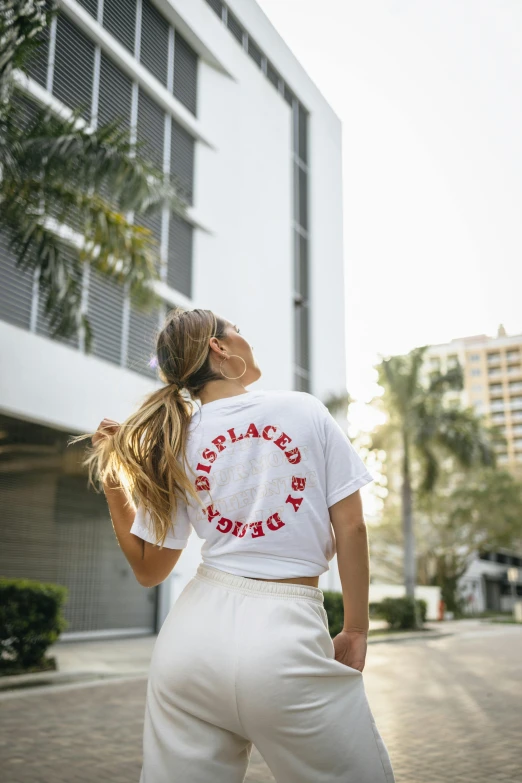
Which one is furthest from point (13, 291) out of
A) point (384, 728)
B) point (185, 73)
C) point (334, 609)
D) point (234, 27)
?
point (234, 27)

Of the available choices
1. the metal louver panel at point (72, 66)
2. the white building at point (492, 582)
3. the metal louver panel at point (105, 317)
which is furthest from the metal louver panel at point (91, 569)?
the white building at point (492, 582)

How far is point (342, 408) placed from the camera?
22.5 metres

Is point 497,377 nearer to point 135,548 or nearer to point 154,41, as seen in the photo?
point 154,41

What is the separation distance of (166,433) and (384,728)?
5.57 metres

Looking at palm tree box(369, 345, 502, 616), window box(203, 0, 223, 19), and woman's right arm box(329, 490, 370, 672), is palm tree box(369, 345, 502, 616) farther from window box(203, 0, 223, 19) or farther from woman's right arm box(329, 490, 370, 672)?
woman's right arm box(329, 490, 370, 672)

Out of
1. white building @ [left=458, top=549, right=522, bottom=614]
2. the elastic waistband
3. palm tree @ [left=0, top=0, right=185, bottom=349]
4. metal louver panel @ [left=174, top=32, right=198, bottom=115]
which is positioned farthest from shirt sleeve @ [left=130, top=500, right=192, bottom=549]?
white building @ [left=458, top=549, right=522, bottom=614]

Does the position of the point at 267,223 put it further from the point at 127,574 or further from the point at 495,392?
the point at 495,392

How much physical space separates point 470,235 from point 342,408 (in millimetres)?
13890

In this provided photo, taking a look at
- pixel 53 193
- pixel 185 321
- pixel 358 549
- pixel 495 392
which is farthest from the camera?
pixel 495 392

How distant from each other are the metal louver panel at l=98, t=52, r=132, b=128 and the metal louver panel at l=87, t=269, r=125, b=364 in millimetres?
3519

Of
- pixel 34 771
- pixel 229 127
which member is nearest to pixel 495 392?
pixel 229 127

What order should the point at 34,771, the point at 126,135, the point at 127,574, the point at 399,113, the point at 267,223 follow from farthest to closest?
the point at 267,223, the point at 127,574, the point at 126,135, the point at 399,113, the point at 34,771

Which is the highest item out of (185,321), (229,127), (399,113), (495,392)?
(495,392)

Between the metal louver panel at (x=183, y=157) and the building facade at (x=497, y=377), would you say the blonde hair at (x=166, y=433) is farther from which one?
the building facade at (x=497, y=377)
